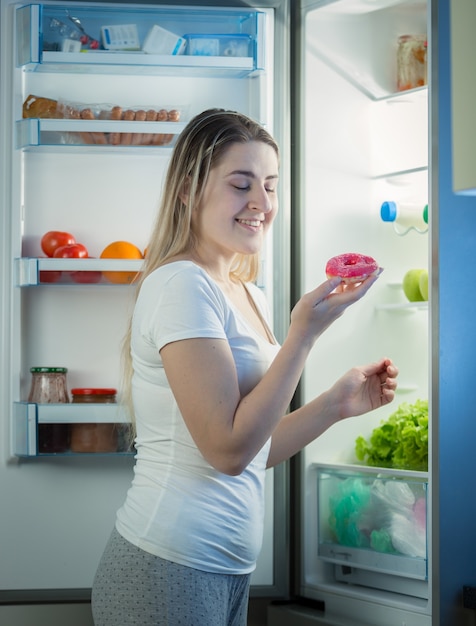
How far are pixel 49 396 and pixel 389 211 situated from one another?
1.03m

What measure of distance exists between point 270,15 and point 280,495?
4.19 feet

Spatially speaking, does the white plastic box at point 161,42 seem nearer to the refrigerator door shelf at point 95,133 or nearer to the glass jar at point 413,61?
the refrigerator door shelf at point 95,133

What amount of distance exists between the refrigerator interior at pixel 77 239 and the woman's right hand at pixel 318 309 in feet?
3.34

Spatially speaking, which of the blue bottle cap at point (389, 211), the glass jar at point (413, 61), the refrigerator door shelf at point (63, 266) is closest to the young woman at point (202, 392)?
the refrigerator door shelf at point (63, 266)

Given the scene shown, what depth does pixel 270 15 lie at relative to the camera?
2.38 metres

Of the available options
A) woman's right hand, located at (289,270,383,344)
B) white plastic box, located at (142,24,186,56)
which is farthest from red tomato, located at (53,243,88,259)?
woman's right hand, located at (289,270,383,344)

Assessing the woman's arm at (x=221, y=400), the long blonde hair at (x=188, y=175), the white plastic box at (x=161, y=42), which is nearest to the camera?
the woman's arm at (x=221, y=400)

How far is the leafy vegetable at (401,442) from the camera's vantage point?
226cm

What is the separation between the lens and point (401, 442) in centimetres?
231

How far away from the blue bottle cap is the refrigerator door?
0.06 meters

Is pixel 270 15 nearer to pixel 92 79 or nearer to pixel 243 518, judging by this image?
pixel 92 79

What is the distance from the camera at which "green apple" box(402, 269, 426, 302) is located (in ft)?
7.91

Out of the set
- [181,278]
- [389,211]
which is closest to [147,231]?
[389,211]

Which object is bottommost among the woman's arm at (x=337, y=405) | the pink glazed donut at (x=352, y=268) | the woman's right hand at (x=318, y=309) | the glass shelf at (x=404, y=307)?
the woman's arm at (x=337, y=405)
